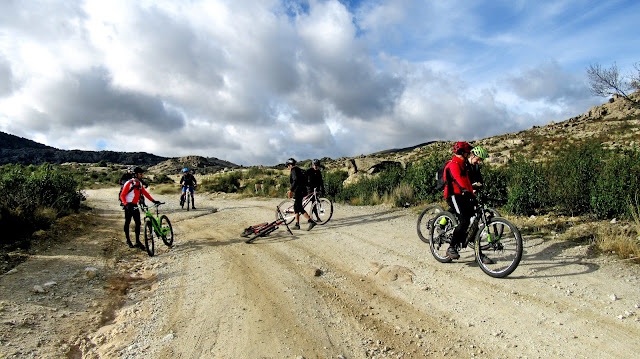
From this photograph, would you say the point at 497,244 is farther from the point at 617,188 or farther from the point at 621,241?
the point at 617,188

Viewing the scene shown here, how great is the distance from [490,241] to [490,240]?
0.02 metres

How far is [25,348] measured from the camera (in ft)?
13.6

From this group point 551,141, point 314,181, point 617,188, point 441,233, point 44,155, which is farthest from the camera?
point 44,155

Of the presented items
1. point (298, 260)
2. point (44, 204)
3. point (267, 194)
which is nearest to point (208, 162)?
point (267, 194)

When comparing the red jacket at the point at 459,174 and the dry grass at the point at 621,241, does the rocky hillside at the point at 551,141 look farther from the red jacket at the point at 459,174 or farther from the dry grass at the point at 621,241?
the red jacket at the point at 459,174

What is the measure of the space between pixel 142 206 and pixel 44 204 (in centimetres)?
643

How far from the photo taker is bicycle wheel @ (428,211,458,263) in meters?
6.70

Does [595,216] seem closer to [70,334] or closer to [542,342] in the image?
[542,342]

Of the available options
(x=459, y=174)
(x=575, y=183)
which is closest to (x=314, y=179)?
(x=459, y=174)

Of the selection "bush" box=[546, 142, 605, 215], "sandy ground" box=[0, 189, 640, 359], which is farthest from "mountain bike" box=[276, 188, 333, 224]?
"bush" box=[546, 142, 605, 215]

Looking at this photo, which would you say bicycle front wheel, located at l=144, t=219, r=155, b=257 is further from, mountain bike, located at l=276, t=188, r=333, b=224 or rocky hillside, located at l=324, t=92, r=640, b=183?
rocky hillside, located at l=324, t=92, r=640, b=183

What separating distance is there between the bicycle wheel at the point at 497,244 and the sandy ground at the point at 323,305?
188 millimetres

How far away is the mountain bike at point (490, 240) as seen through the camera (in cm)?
554

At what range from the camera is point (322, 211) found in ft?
37.3
